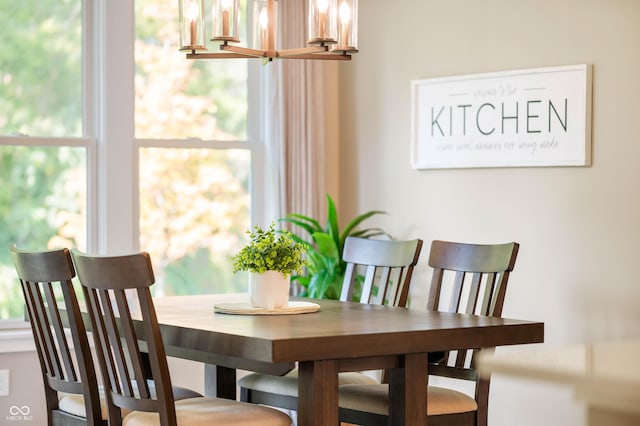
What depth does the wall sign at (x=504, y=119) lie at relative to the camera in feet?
14.2

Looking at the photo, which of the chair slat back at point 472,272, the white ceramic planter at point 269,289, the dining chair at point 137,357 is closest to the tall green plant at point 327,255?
the chair slat back at point 472,272

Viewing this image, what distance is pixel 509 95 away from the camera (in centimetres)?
461

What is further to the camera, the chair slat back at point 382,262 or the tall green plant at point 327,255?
the tall green plant at point 327,255

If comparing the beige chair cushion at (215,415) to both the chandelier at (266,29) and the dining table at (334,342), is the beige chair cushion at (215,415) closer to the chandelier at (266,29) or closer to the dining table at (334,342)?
the dining table at (334,342)

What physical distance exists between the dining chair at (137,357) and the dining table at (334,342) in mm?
177

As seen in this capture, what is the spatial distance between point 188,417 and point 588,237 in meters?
2.14

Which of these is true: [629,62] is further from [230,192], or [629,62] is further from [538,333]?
[230,192]

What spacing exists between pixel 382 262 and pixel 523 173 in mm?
1000

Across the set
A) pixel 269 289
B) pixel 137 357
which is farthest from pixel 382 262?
pixel 137 357

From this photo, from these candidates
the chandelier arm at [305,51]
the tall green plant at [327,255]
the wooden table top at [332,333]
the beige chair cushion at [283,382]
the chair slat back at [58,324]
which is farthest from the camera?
the tall green plant at [327,255]

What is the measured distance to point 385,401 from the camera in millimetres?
3246

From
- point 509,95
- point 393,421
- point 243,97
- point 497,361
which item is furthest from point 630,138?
point 497,361

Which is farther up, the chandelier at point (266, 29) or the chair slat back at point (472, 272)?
the chandelier at point (266, 29)

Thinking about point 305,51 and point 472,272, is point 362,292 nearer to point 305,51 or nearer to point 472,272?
point 472,272
